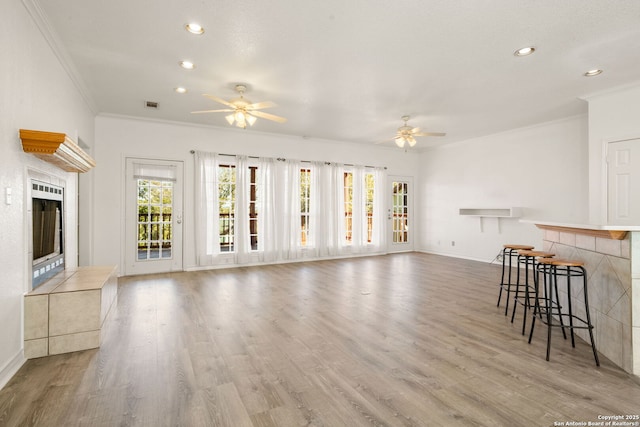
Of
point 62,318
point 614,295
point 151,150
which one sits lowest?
point 62,318

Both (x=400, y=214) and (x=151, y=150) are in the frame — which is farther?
(x=400, y=214)

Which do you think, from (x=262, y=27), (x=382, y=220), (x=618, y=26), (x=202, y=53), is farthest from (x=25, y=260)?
(x=382, y=220)

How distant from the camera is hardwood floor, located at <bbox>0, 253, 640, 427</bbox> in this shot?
186 cm

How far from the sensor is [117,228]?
223 inches

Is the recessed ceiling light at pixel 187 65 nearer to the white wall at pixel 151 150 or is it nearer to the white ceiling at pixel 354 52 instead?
the white ceiling at pixel 354 52

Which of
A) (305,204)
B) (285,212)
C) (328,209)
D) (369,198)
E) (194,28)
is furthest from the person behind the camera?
(369,198)

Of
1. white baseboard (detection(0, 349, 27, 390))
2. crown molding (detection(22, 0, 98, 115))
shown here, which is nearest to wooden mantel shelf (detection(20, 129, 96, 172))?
crown molding (detection(22, 0, 98, 115))

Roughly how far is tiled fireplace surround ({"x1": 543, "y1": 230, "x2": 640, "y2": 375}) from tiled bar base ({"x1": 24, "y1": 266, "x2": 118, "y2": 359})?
4110 mm

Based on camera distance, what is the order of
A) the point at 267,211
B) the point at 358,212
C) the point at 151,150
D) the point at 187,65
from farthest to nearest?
the point at 358,212 → the point at 267,211 → the point at 151,150 → the point at 187,65

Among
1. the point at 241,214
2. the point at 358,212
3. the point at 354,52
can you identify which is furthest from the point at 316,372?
the point at 358,212

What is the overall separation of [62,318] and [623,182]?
6532 millimetres

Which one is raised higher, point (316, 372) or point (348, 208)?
point (348, 208)

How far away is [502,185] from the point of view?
273 inches

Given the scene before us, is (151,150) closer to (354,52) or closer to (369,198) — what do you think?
(354,52)
